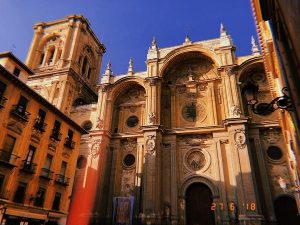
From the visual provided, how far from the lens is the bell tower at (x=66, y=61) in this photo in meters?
30.7

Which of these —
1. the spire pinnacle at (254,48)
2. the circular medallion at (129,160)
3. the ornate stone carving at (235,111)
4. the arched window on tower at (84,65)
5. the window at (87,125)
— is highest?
the arched window on tower at (84,65)

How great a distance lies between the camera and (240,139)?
19906 millimetres

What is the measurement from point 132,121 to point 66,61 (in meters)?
13.9

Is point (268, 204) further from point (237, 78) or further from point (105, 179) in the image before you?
point (105, 179)

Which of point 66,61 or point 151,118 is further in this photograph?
point 66,61

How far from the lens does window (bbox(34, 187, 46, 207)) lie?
54.0 feet

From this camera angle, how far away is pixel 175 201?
20578mm

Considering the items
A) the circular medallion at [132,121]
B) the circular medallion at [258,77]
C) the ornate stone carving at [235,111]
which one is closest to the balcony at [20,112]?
the circular medallion at [132,121]

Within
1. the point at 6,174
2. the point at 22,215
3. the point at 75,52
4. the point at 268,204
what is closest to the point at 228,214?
the point at 268,204

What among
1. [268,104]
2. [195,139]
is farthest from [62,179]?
[268,104]

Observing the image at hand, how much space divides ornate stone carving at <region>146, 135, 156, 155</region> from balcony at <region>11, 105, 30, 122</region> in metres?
9.83

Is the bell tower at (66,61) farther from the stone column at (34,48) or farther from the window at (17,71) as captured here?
the window at (17,71)

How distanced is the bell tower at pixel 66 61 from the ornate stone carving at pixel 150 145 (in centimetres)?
1185

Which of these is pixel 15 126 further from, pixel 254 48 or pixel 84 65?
pixel 84 65
